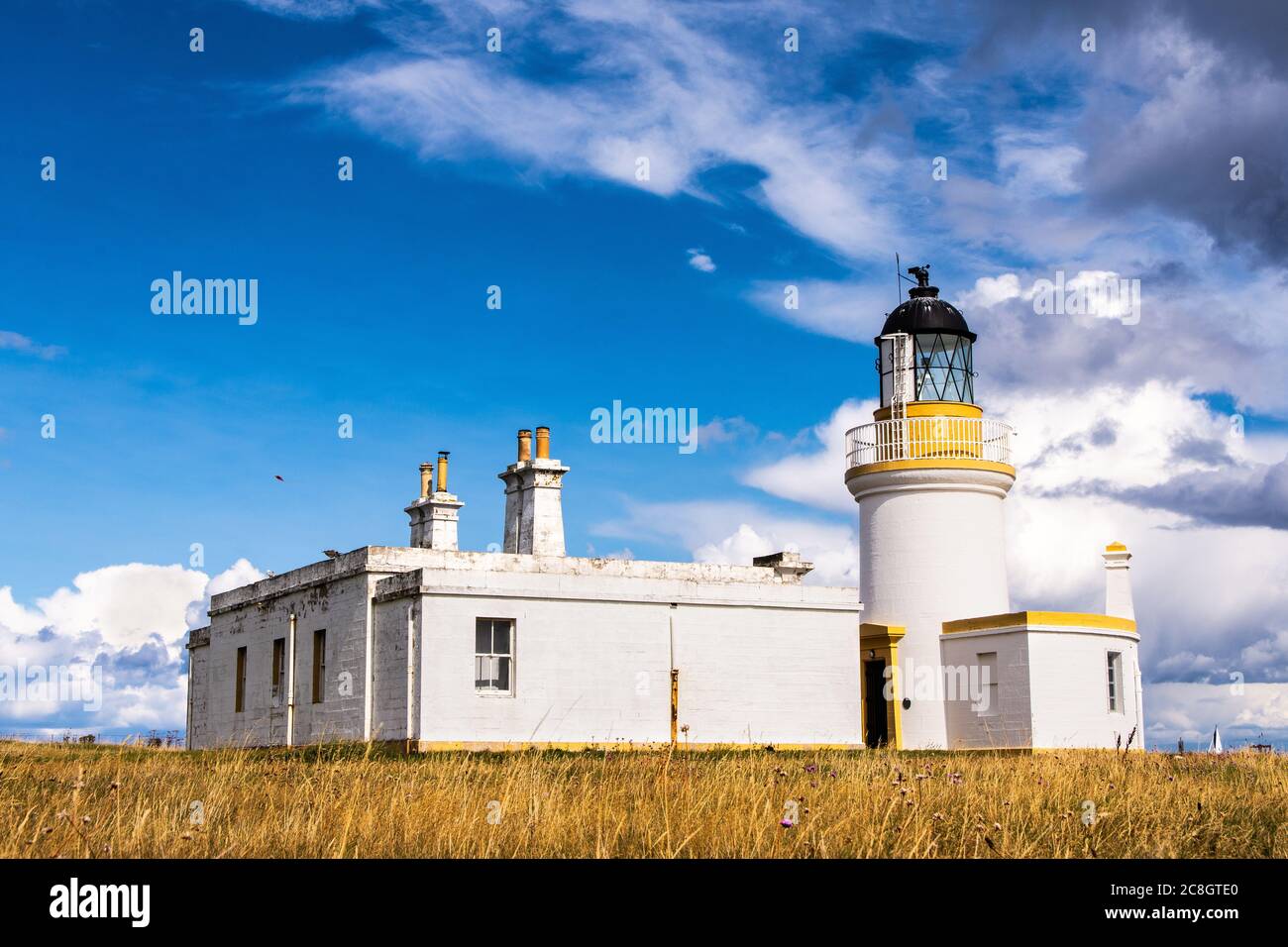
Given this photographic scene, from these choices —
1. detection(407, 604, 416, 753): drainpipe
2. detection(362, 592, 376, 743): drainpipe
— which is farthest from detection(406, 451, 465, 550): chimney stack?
detection(407, 604, 416, 753): drainpipe

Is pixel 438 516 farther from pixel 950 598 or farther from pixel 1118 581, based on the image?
pixel 1118 581

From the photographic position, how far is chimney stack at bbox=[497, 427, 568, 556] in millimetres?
31781

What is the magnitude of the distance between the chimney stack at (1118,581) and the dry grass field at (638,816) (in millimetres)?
17043

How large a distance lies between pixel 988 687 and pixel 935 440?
210 inches

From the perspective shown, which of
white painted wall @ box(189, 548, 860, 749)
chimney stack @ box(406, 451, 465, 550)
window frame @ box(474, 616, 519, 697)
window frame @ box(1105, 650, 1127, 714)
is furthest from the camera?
chimney stack @ box(406, 451, 465, 550)

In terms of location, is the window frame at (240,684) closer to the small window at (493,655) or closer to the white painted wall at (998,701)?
the small window at (493,655)

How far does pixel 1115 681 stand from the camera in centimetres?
2830

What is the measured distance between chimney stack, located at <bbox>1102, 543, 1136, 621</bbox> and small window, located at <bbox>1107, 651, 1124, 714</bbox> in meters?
1.42

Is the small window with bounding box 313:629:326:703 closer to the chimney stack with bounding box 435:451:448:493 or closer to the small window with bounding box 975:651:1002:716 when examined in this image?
the chimney stack with bounding box 435:451:448:493

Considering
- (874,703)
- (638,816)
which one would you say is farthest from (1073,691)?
(638,816)

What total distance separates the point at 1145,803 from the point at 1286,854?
1817 mm

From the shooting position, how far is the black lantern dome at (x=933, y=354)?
3033 centimetres
